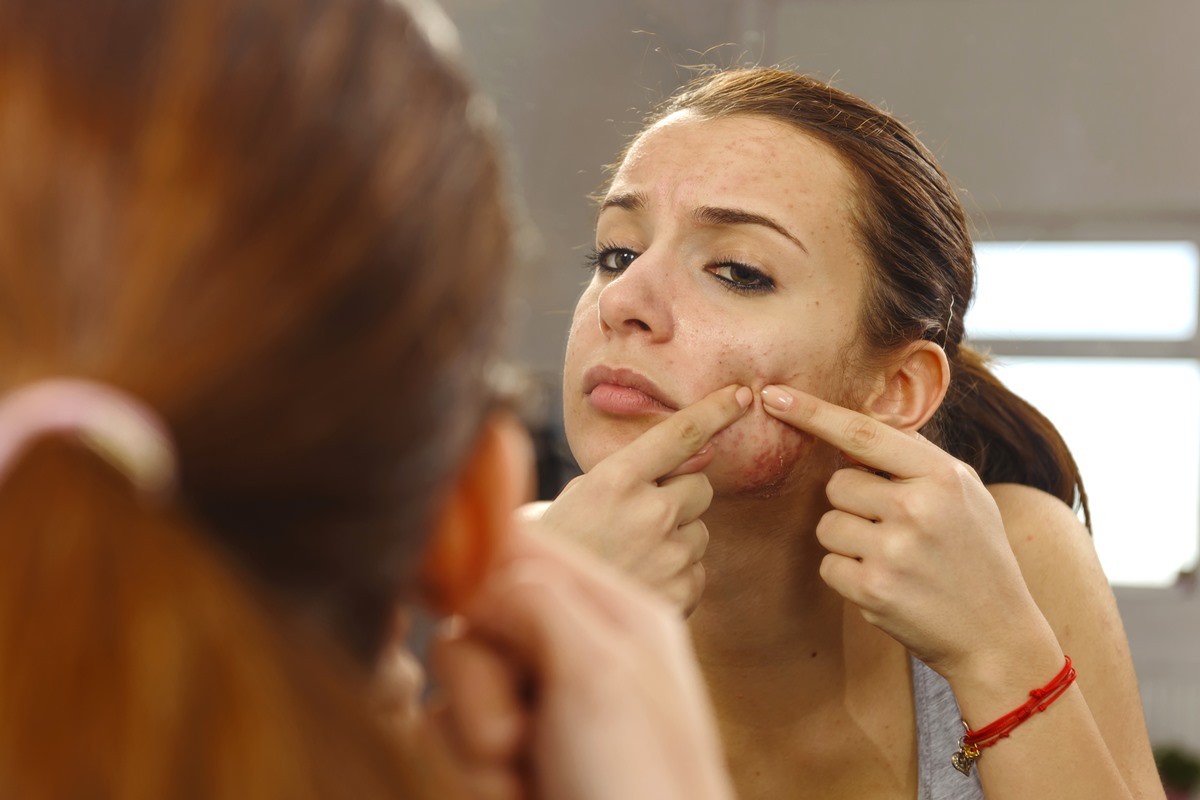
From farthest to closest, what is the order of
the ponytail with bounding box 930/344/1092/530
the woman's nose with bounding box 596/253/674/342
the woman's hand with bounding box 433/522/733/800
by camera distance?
the ponytail with bounding box 930/344/1092/530, the woman's nose with bounding box 596/253/674/342, the woman's hand with bounding box 433/522/733/800

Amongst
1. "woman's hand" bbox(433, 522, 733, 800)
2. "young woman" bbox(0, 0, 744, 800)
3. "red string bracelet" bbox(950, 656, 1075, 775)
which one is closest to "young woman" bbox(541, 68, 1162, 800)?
"red string bracelet" bbox(950, 656, 1075, 775)

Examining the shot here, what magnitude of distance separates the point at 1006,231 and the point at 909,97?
62 cm

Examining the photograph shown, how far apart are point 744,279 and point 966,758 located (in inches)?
17.6

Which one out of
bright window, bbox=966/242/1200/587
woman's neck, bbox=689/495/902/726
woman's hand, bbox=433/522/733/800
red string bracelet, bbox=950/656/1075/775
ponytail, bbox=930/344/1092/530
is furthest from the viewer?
bright window, bbox=966/242/1200/587

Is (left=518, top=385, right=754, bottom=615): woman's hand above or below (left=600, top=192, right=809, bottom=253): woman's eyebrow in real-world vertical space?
below

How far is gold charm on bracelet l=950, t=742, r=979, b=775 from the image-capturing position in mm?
962

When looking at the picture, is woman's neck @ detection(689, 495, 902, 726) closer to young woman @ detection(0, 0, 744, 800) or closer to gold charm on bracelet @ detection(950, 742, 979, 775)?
gold charm on bracelet @ detection(950, 742, 979, 775)

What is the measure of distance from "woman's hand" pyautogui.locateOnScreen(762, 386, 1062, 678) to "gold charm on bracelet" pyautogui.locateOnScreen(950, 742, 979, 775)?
6 centimetres

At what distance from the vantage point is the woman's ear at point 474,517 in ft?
1.53

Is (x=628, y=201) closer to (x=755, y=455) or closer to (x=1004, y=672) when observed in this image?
(x=755, y=455)

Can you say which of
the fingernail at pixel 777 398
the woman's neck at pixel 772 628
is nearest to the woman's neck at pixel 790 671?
the woman's neck at pixel 772 628

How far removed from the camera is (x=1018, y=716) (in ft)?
3.09

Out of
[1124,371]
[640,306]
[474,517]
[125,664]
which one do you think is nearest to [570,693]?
[474,517]

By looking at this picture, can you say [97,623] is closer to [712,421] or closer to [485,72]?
[712,421]
